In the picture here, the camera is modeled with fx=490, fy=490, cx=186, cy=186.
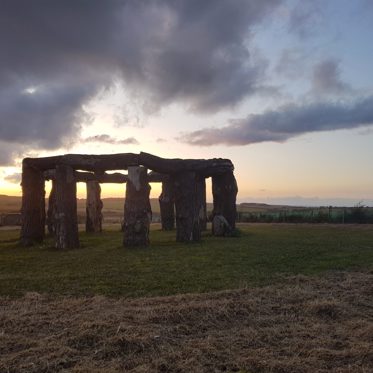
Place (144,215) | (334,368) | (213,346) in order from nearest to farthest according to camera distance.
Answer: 1. (334,368)
2. (213,346)
3. (144,215)

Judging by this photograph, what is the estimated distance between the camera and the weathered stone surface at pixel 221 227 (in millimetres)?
22125

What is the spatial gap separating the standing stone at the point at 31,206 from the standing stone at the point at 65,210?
2314 millimetres

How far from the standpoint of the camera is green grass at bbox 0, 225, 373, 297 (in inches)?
380

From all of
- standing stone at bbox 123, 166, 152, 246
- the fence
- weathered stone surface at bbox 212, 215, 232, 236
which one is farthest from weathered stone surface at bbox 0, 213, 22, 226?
standing stone at bbox 123, 166, 152, 246

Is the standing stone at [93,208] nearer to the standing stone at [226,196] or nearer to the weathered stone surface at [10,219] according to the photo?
the standing stone at [226,196]

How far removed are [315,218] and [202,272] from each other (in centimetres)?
2138

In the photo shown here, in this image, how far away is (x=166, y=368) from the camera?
5.04m

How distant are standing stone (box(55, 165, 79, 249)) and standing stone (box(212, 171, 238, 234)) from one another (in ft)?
25.5

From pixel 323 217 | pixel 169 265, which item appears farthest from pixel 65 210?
pixel 323 217

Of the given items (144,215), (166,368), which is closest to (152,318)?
(166,368)

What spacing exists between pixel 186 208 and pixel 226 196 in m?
3.90

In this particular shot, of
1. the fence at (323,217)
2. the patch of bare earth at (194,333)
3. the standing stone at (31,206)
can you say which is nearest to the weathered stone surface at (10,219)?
the standing stone at (31,206)

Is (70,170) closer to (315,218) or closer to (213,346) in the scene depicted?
(213,346)

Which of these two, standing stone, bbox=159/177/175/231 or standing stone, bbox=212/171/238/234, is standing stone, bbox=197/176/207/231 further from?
standing stone, bbox=159/177/175/231
